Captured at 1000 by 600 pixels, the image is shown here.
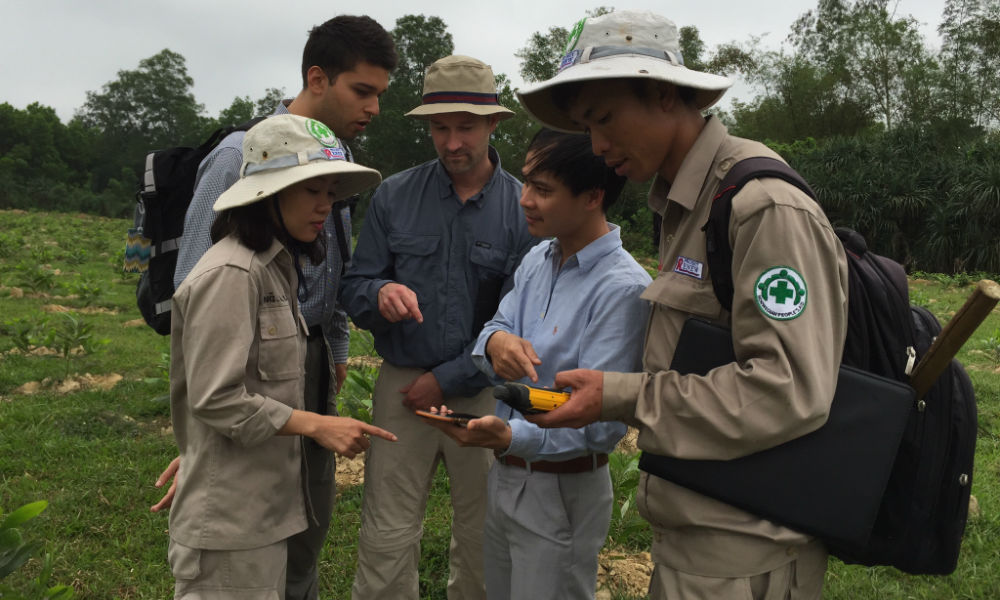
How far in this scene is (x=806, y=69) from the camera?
3309cm

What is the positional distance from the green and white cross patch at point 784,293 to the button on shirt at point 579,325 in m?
0.67

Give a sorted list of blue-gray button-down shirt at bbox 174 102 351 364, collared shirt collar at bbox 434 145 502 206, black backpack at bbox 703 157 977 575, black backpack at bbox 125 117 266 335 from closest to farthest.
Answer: black backpack at bbox 703 157 977 575 < blue-gray button-down shirt at bbox 174 102 351 364 < black backpack at bbox 125 117 266 335 < collared shirt collar at bbox 434 145 502 206

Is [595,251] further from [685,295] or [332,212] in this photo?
[332,212]

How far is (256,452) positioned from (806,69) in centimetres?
3530

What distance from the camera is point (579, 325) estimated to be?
219 centimetres

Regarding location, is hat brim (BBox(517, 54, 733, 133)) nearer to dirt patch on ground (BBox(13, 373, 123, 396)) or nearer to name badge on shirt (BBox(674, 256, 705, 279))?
name badge on shirt (BBox(674, 256, 705, 279))

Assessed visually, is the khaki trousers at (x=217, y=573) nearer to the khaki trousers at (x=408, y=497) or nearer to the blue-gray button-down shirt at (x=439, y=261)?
the khaki trousers at (x=408, y=497)

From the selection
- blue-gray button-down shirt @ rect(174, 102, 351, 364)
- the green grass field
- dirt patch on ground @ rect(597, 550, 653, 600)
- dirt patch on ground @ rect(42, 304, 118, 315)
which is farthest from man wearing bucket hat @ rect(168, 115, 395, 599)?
dirt patch on ground @ rect(42, 304, 118, 315)

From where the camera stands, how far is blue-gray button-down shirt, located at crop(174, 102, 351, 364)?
7.90 ft

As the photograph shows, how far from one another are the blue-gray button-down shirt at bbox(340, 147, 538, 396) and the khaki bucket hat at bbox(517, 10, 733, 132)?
1.13 metres

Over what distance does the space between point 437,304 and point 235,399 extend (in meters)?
1.06

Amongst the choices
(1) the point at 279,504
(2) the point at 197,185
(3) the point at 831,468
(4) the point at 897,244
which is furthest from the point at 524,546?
(4) the point at 897,244

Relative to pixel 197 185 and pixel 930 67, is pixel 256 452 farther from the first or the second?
pixel 930 67

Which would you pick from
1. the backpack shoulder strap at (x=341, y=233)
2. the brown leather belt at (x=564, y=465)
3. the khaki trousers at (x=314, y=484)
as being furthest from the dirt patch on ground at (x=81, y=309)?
the brown leather belt at (x=564, y=465)
